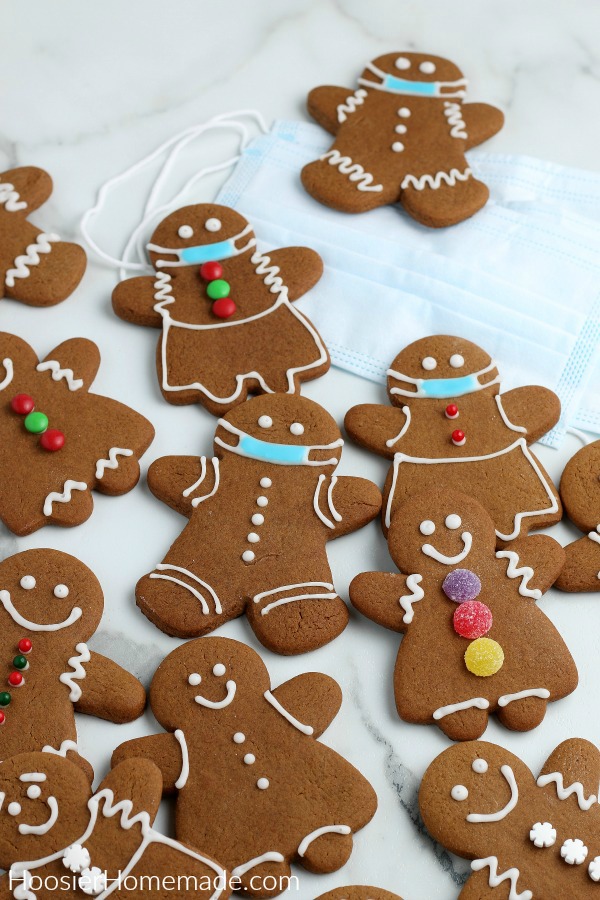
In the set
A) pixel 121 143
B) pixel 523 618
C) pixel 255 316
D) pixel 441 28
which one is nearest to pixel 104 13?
pixel 121 143

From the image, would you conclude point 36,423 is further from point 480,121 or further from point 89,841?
point 480,121

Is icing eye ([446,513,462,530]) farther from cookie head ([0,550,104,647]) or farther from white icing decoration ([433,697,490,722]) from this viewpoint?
cookie head ([0,550,104,647])

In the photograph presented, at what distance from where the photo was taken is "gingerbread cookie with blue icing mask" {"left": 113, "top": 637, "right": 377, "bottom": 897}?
5.25 ft

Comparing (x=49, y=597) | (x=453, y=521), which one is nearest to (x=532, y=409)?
(x=453, y=521)

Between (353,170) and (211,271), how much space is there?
418 millimetres

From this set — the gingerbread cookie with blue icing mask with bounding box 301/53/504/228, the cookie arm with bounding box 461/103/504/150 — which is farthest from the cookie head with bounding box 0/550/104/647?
the cookie arm with bounding box 461/103/504/150

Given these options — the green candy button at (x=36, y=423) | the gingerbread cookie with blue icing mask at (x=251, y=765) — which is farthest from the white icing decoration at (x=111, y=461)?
the gingerbread cookie with blue icing mask at (x=251, y=765)

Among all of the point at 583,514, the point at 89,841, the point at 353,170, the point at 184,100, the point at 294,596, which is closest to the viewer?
the point at 89,841

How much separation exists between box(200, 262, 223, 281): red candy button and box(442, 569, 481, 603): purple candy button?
817 mm

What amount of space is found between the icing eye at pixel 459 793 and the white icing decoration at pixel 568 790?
0.40 ft

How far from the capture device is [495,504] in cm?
191

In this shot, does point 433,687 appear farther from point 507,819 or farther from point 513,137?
point 513,137

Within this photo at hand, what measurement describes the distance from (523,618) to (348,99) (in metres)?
1.31

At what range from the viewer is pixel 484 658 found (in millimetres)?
1724
